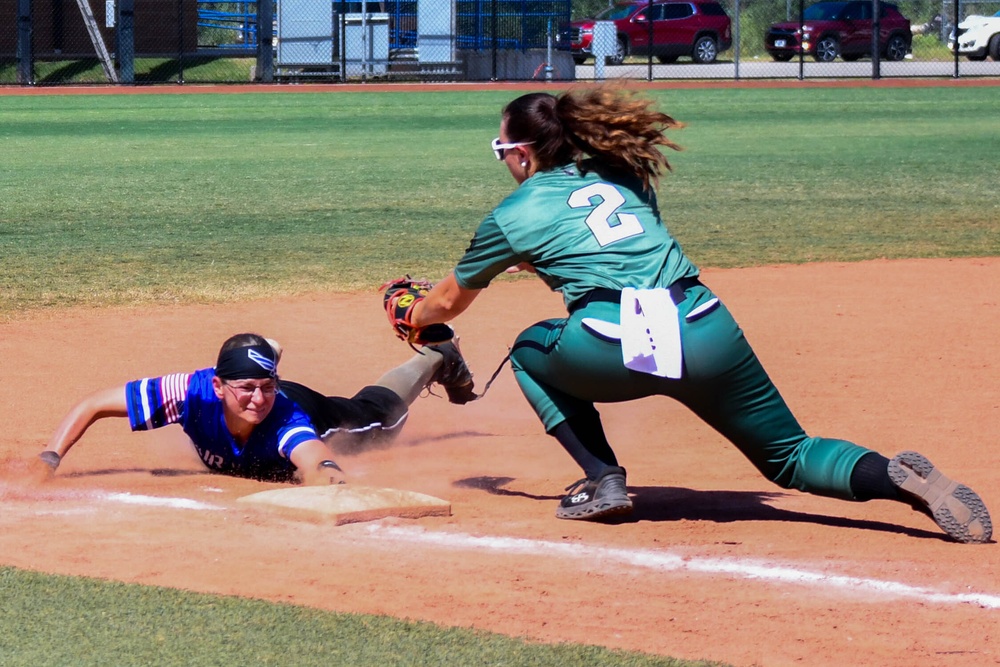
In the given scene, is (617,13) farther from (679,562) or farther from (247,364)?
(679,562)

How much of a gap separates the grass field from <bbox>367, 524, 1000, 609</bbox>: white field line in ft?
2.55

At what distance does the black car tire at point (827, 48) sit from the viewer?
35125mm

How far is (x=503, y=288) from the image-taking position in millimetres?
8914

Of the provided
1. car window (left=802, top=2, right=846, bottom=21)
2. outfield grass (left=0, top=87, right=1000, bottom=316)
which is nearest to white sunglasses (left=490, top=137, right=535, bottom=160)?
outfield grass (left=0, top=87, right=1000, bottom=316)

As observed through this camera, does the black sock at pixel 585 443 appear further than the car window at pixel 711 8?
No

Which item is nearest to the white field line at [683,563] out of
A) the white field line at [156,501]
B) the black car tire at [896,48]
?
the white field line at [156,501]

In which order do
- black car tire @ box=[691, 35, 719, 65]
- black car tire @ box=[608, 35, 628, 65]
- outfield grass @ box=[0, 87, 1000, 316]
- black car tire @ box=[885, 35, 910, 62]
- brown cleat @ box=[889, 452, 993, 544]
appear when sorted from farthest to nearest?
black car tire @ box=[885, 35, 910, 62]
black car tire @ box=[691, 35, 719, 65]
black car tire @ box=[608, 35, 628, 65]
outfield grass @ box=[0, 87, 1000, 316]
brown cleat @ box=[889, 452, 993, 544]

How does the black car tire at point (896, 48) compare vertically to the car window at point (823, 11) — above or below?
below

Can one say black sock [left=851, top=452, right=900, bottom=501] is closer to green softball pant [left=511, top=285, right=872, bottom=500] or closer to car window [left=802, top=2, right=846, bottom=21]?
green softball pant [left=511, top=285, right=872, bottom=500]

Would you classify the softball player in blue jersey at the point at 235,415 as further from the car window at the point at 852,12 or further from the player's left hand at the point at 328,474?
the car window at the point at 852,12

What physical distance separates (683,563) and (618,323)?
2.39 feet

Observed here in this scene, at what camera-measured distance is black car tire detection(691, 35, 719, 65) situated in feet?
118

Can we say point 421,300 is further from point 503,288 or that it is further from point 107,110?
point 107,110

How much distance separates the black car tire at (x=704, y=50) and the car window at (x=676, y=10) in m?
0.97
